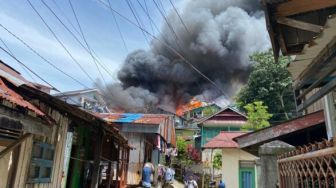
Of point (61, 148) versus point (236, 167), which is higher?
point (61, 148)

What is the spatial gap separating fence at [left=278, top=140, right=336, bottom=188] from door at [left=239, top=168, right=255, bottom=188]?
49.8ft

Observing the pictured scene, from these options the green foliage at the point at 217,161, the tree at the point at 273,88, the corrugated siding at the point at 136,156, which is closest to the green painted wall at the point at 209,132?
the tree at the point at 273,88

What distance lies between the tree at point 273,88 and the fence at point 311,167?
32.9 meters

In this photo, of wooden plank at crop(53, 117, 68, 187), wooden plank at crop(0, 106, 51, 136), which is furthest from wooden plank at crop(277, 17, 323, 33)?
wooden plank at crop(53, 117, 68, 187)

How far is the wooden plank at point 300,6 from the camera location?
12.6 feet

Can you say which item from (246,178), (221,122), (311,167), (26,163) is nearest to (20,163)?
(26,163)

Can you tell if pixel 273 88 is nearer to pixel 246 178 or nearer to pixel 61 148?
pixel 246 178

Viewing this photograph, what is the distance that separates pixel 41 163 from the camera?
6.93 metres

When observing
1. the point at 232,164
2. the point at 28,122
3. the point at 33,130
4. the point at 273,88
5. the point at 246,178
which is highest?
the point at 273,88

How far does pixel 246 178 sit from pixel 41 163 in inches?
551

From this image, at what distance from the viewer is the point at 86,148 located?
11438 millimetres

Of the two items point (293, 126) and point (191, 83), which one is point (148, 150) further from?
point (191, 83)

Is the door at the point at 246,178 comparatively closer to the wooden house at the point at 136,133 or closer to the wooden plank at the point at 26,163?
the wooden house at the point at 136,133

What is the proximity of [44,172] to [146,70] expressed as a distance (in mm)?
55728
